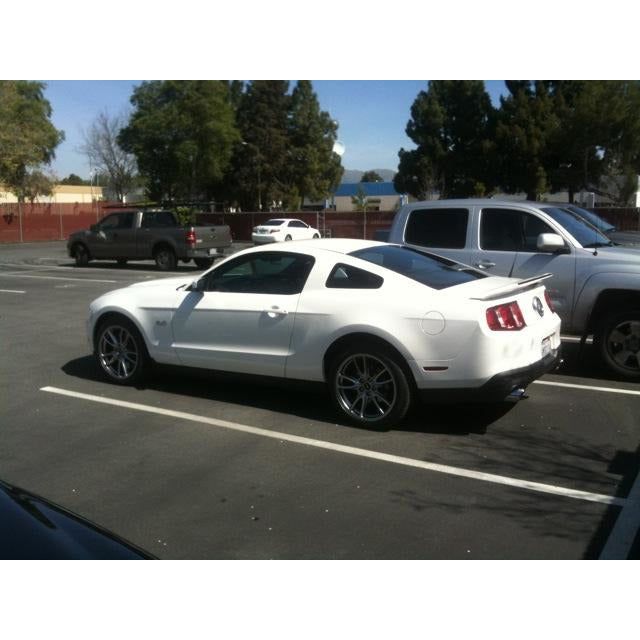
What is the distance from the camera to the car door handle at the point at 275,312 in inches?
252

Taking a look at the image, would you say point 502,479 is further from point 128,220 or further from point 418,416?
point 128,220

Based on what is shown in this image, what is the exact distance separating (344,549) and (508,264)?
511cm

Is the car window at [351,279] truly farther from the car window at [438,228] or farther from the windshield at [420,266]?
the car window at [438,228]

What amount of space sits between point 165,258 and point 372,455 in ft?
57.5

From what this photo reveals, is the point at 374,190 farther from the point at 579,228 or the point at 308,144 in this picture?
the point at 579,228

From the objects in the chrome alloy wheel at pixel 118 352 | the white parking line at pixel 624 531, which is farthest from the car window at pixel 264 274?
the white parking line at pixel 624 531

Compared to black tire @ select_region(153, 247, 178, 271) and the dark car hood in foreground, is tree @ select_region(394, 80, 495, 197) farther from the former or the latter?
the dark car hood in foreground

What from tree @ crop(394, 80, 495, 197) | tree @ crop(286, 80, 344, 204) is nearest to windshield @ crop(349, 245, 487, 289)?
tree @ crop(394, 80, 495, 197)

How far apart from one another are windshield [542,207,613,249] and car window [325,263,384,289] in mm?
3029

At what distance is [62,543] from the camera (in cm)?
283

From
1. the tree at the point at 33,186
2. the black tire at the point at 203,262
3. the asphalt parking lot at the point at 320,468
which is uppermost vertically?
the tree at the point at 33,186

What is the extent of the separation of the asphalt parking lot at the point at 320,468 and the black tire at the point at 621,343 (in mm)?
190

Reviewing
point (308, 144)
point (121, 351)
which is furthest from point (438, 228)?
point (308, 144)

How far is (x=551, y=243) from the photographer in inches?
307
